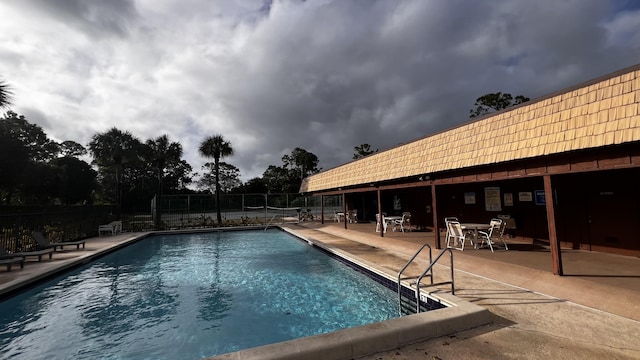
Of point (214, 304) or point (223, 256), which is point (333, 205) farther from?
point (214, 304)

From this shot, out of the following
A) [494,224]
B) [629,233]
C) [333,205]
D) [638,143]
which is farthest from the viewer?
[333,205]

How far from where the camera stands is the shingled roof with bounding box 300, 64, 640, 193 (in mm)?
4305

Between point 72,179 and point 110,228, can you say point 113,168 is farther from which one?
point 110,228

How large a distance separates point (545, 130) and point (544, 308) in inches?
127

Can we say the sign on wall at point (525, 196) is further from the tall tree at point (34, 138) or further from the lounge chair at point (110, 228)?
the tall tree at point (34, 138)

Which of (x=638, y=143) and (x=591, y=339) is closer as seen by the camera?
(x=591, y=339)

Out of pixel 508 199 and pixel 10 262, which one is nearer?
pixel 10 262

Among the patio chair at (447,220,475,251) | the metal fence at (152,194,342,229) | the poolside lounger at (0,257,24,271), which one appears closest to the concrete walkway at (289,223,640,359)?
the patio chair at (447,220,475,251)

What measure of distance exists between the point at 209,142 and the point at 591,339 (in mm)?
23087

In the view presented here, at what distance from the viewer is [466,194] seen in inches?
431

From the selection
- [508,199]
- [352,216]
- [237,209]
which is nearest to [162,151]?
[237,209]

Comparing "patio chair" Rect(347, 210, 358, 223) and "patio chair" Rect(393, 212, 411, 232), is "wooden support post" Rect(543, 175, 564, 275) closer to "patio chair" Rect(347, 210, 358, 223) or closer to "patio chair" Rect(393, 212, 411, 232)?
"patio chair" Rect(393, 212, 411, 232)

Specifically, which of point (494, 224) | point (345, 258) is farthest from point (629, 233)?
point (345, 258)

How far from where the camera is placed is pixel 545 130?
538cm
